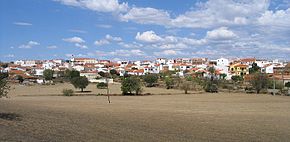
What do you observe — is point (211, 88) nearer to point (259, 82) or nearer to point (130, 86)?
point (259, 82)

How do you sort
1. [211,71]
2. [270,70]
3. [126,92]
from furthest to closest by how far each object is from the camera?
[270,70], [211,71], [126,92]

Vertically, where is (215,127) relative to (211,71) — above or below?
below

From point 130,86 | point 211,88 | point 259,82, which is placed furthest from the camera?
point 211,88

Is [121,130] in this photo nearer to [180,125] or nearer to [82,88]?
[180,125]

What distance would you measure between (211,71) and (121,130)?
4213 inches

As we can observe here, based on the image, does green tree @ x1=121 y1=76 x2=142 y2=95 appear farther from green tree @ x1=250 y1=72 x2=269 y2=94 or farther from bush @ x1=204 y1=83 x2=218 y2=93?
green tree @ x1=250 y1=72 x2=269 y2=94

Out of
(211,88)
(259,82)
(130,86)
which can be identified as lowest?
(211,88)

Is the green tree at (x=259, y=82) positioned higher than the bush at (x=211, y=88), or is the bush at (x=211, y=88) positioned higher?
the green tree at (x=259, y=82)

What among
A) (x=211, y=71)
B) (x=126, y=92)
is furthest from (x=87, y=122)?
(x=211, y=71)

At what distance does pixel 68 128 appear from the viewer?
21.4 metres

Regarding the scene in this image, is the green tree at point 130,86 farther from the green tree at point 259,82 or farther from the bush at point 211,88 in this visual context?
the green tree at point 259,82

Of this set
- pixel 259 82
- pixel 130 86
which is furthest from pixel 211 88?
pixel 130 86

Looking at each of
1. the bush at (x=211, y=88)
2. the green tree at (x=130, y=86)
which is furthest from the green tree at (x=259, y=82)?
the green tree at (x=130, y=86)

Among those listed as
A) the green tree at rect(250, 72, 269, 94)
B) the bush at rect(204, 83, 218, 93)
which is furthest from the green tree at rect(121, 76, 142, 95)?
the green tree at rect(250, 72, 269, 94)
